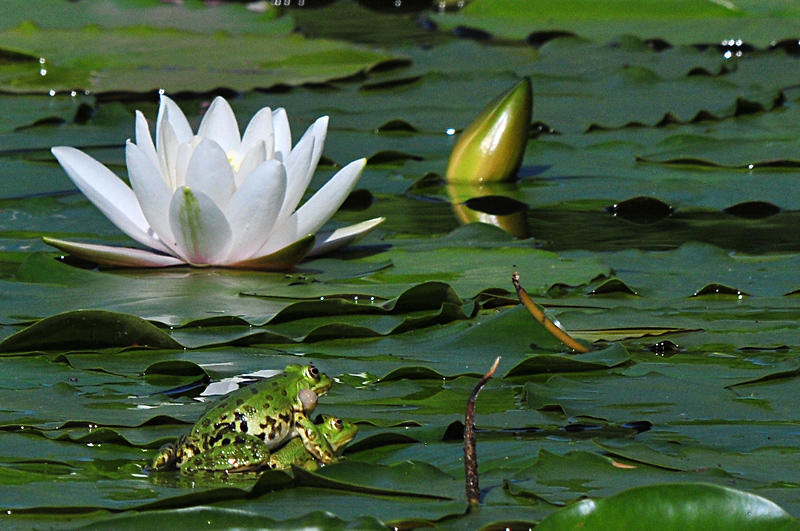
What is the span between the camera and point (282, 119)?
3182 mm

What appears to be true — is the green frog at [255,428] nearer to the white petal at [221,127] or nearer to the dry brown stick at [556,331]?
the dry brown stick at [556,331]

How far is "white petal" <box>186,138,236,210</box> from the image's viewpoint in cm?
271

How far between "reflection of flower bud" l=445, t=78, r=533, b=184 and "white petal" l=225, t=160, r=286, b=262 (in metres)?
1.30

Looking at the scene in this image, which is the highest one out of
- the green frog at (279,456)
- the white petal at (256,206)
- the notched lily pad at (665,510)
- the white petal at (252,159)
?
the white petal at (252,159)

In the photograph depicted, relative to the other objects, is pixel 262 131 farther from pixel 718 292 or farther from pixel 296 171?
pixel 718 292

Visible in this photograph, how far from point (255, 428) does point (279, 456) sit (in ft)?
0.20

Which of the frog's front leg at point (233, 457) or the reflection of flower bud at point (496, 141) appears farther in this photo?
the reflection of flower bud at point (496, 141)

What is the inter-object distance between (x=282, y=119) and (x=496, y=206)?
928 millimetres

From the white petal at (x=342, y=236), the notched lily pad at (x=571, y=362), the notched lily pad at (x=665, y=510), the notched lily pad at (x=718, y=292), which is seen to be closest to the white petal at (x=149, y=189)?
the white petal at (x=342, y=236)

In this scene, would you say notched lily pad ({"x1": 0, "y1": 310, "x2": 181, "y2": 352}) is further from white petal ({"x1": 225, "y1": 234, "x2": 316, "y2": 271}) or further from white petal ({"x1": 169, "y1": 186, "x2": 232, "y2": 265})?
white petal ({"x1": 225, "y1": 234, "x2": 316, "y2": 271})

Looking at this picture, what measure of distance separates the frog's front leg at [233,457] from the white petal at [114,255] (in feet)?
4.25

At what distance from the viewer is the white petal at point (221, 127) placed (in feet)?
10.1

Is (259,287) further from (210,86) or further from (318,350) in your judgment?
(210,86)

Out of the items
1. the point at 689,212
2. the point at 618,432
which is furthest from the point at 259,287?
the point at 689,212
